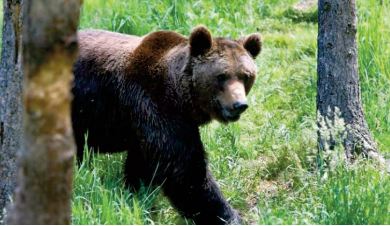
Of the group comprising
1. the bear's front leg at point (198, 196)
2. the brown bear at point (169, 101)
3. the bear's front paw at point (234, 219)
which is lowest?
the bear's front paw at point (234, 219)

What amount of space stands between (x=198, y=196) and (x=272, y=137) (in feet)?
4.99

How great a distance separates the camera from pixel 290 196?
5895 millimetres

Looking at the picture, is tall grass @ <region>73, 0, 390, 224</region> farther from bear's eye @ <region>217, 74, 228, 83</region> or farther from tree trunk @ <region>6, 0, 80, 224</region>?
tree trunk @ <region>6, 0, 80, 224</region>

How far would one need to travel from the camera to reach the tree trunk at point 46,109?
2.68 meters

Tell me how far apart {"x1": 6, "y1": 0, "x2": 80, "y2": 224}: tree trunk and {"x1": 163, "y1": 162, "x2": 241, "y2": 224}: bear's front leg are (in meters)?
2.88

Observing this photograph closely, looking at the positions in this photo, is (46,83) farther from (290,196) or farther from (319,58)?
(319,58)

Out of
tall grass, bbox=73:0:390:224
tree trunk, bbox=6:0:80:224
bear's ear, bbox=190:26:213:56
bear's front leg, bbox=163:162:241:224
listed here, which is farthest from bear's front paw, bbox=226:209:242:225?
tree trunk, bbox=6:0:80:224

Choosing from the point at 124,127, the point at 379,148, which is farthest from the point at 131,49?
the point at 379,148

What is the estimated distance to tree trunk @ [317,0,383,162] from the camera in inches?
241

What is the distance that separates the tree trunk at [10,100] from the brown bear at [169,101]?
1043mm

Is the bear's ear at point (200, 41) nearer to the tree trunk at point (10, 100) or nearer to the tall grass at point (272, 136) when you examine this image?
the tall grass at point (272, 136)

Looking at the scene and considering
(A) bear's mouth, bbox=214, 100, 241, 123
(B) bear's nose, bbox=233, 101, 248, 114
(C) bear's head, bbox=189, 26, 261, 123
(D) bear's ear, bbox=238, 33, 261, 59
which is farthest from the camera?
(D) bear's ear, bbox=238, 33, 261, 59

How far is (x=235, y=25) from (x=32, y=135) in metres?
6.50

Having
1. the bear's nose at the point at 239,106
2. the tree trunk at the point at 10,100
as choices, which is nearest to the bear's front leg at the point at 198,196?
the bear's nose at the point at 239,106
